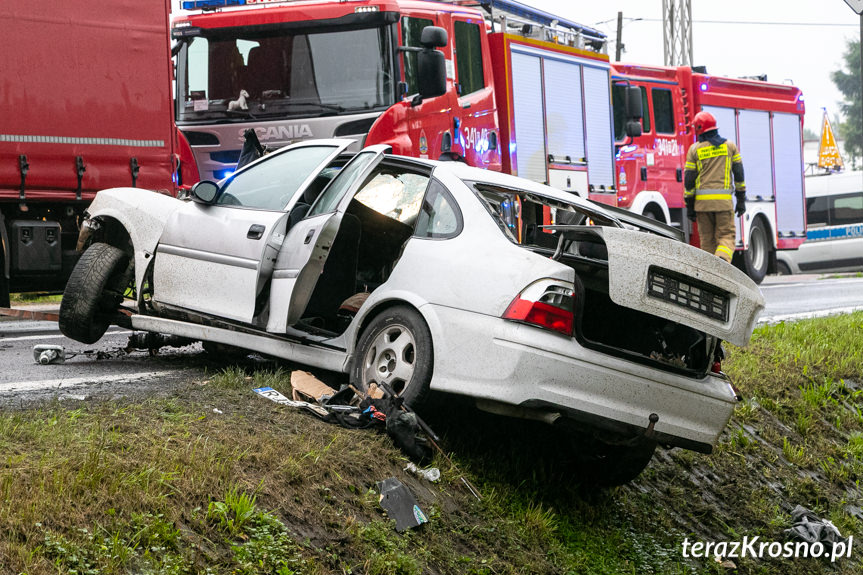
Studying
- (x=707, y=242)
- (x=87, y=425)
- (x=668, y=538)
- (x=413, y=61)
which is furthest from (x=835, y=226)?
(x=87, y=425)

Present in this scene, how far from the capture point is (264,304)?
6578 mm

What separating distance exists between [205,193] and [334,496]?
2.88 metres

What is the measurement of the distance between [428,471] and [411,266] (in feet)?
3.69

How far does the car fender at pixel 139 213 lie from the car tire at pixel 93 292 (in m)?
0.19

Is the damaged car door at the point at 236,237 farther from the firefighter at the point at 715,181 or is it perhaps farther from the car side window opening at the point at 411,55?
the firefighter at the point at 715,181

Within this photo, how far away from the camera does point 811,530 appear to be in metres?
6.72

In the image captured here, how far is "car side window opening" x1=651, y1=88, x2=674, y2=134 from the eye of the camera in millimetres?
17938

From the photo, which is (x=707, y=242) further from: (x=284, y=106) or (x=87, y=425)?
(x=87, y=425)

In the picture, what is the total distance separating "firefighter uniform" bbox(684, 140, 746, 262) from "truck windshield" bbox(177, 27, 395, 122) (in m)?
4.23

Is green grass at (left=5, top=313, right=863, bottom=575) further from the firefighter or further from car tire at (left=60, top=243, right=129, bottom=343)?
the firefighter

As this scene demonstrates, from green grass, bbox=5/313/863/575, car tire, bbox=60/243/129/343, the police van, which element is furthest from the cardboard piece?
the police van

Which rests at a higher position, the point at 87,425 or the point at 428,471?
the point at 87,425

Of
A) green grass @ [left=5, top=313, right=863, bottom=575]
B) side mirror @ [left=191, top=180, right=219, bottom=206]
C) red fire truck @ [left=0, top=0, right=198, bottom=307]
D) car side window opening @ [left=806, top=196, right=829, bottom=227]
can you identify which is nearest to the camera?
green grass @ [left=5, top=313, right=863, bottom=575]

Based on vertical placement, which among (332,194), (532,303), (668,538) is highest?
(332,194)
